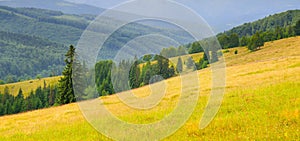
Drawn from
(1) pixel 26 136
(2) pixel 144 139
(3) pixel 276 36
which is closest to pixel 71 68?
(1) pixel 26 136

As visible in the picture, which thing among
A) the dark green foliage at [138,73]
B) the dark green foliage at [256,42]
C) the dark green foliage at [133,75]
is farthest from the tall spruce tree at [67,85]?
the dark green foliage at [256,42]

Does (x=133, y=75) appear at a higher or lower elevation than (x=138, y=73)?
higher

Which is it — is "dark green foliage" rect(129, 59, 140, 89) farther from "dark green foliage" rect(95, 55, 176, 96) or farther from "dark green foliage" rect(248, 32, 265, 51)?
"dark green foliage" rect(248, 32, 265, 51)

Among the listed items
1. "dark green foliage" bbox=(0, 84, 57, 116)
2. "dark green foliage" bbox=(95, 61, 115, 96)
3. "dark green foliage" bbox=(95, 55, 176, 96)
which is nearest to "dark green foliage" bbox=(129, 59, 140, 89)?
"dark green foliage" bbox=(95, 55, 176, 96)

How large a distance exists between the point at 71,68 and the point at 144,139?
62.9 metres

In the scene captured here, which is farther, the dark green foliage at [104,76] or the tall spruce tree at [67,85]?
the dark green foliage at [104,76]

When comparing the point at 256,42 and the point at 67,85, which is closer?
the point at 67,85

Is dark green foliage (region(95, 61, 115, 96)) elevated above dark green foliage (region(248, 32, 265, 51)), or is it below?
below

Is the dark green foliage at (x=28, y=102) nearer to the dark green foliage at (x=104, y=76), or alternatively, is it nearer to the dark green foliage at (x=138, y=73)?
the dark green foliage at (x=104, y=76)

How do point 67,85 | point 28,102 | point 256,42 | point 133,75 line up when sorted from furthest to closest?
point 28,102 → point 256,42 → point 67,85 → point 133,75

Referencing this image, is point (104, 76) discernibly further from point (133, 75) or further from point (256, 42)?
point (133, 75)

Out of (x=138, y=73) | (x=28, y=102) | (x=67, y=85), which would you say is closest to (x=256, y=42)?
(x=138, y=73)

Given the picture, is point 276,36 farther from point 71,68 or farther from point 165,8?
point 165,8

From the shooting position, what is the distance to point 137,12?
819 inches
